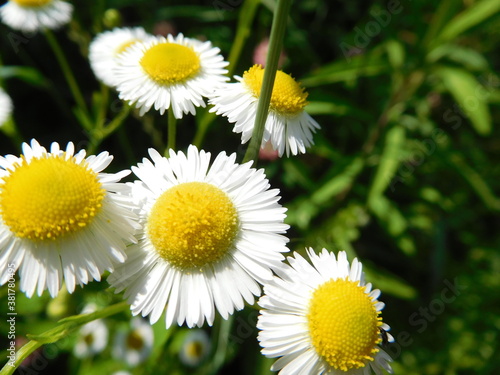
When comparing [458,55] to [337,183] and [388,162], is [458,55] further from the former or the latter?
[337,183]

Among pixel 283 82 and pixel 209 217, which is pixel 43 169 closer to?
pixel 209 217

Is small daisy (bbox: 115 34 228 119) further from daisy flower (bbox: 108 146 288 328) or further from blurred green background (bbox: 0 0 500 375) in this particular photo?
blurred green background (bbox: 0 0 500 375)

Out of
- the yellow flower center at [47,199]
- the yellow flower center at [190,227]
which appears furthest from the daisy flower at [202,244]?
the yellow flower center at [47,199]

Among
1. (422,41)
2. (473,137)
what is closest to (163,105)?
(422,41)

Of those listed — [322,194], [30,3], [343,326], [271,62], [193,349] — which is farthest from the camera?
[193,349]

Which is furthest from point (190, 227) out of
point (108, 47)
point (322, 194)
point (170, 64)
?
point (108, 47)

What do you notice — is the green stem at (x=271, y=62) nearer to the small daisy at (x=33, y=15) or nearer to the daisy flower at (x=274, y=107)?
the daisy flower at (x=274, y=107)
